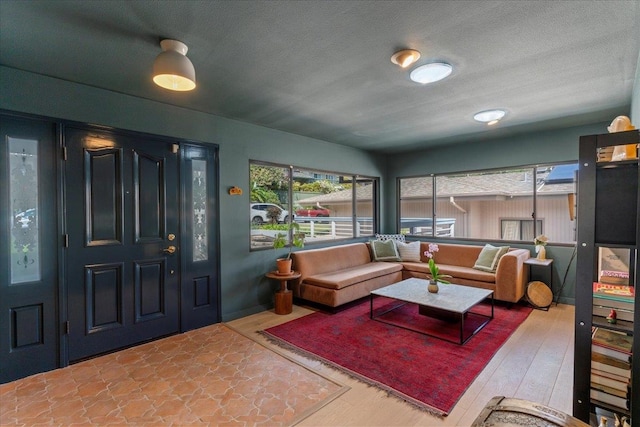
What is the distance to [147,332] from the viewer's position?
10.3 ft

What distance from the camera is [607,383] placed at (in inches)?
61.4

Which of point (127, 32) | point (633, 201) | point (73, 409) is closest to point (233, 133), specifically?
point (127, 32)

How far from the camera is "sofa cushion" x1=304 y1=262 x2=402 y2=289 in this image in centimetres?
397

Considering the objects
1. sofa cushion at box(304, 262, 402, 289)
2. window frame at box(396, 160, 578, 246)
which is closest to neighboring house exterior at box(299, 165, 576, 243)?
window frame at box(396, 160, 578, 246)

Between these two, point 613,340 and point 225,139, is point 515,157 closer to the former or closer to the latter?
point 613,340

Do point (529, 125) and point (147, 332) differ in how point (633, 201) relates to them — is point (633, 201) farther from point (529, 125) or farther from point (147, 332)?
point (147, 332)

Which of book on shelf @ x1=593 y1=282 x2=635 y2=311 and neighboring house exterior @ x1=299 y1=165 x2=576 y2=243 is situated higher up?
neighboring house exterior @ x1=299 y1=165 x2=576 y2=243

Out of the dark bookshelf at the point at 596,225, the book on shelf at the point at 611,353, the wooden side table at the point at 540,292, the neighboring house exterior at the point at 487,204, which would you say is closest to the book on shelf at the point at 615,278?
the dark bookshelf at the point at 596,225

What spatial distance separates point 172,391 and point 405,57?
10.1 feet

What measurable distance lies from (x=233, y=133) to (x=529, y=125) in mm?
4098

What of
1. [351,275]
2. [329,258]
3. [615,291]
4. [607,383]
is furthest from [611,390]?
[329,258]

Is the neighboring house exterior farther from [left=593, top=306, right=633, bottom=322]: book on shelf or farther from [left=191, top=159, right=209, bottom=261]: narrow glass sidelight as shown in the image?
[left=593, top=306, right=633, bottom=322]: book on shelf

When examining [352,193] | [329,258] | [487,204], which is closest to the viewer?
[329,258]

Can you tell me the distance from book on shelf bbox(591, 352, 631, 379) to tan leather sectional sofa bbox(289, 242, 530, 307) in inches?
103
